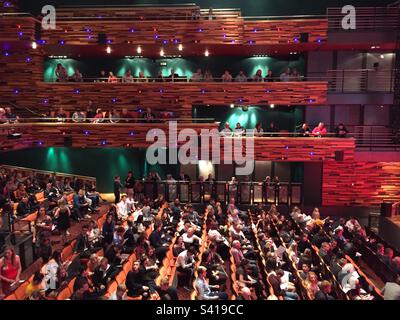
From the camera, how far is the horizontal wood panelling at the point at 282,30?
53.5 feet

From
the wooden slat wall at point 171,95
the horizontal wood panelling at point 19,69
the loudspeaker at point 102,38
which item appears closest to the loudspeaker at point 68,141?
the wooden slat wall at point 171,95

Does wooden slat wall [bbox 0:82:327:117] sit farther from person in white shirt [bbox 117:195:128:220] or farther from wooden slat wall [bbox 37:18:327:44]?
person in white shirt [bbox 117:195:128:220]

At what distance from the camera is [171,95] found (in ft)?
56.3

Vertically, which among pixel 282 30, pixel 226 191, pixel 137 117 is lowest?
pixel 226 191

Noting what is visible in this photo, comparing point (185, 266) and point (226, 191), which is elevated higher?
point (226, 191)

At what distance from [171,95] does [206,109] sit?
2.34 metres

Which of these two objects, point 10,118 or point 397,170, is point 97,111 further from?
point 397,170

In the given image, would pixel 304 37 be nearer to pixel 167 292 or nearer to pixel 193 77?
pixel 193 77

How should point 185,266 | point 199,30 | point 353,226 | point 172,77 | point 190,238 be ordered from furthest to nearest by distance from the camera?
point 172,77
point 199,30
point 353,226
point 190,238
point 185,266

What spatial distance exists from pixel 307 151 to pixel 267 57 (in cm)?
549

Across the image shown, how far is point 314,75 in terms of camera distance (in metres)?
17.9

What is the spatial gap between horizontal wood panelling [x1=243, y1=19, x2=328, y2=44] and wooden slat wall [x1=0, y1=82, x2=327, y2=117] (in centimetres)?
176

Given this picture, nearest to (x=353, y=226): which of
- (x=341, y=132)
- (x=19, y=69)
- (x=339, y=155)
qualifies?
(x=339, y=155)

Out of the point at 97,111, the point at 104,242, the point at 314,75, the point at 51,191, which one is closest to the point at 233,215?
the point at 104,242
